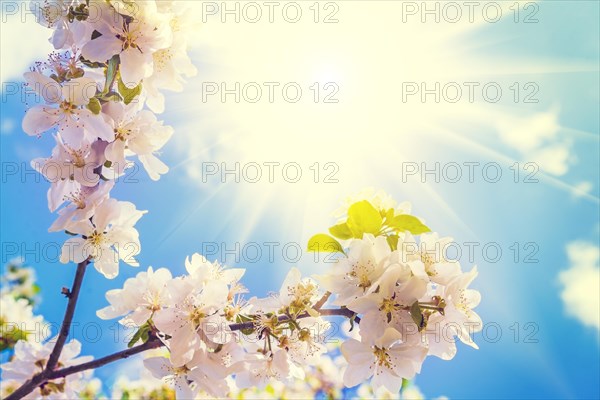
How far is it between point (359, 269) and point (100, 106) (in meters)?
1.06

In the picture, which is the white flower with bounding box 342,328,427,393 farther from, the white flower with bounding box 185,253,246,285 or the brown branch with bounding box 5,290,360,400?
the white flower with bounding box 185,253,246,285

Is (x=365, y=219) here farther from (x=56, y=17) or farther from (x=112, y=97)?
(x=56, y=17)

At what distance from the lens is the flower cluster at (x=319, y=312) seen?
1662 millimetres

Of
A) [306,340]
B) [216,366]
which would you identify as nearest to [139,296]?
[216,366]

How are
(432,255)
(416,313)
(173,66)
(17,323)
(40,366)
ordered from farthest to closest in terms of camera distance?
(17,323) → (40,366) → (173,66) → (432,255) → (416,313)

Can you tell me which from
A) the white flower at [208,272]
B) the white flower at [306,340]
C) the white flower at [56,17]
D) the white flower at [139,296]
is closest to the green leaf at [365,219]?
the white flower at [306,340]

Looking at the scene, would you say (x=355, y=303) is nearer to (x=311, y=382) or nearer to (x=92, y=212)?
(x=92, y=212)

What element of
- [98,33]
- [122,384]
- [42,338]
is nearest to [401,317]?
[98,33]

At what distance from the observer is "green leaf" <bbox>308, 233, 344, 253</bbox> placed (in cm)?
196

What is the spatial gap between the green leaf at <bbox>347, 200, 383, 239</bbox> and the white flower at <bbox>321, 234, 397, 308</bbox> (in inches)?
6.8

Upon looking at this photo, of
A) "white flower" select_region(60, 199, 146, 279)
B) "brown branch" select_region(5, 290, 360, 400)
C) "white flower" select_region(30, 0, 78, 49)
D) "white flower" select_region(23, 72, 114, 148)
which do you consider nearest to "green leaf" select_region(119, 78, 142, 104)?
"white flower" select_region(23, 72, 114, 148)

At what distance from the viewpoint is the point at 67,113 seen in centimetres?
183

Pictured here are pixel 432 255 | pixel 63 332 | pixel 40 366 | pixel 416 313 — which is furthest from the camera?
pixel 40 366

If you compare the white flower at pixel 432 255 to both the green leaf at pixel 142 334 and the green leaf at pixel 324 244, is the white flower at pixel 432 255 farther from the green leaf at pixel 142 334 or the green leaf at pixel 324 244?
the green leaf at pixel 142 334
